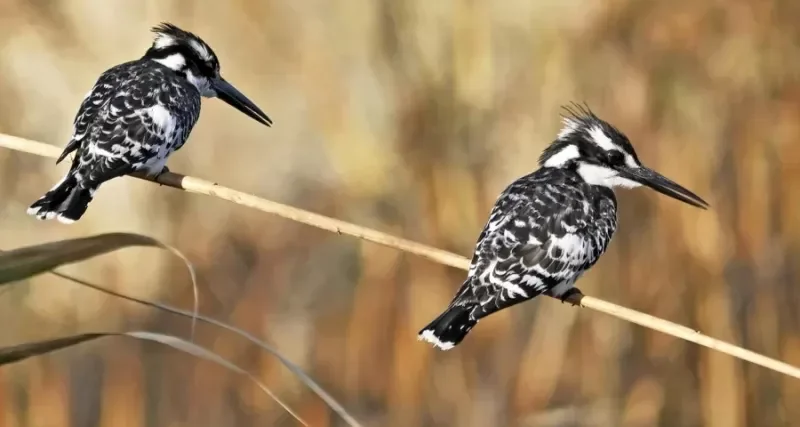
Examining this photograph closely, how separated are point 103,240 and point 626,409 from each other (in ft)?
3.72

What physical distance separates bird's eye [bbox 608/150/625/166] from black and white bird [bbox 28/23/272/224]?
2.01 ft

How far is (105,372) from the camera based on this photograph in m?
1.34

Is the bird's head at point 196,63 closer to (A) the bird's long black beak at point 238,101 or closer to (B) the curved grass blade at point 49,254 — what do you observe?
(A) the bird's long black beak at point 238,101

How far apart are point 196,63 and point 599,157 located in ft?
2.39

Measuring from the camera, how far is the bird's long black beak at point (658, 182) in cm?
139

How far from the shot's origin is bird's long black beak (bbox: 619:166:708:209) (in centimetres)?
139

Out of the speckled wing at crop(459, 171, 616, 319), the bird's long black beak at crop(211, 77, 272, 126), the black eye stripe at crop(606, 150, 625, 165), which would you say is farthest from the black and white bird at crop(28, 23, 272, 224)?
the black eye stripe at crop(606, 150, 625, 165)

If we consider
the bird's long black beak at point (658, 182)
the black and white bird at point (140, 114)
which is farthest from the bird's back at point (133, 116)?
the bird's long black beak at point (658, 182)

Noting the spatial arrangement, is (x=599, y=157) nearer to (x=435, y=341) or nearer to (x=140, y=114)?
(x=435, y=341)

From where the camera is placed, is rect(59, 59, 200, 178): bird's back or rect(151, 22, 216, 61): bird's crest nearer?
rect(59, 59, 200, 178): bird's back

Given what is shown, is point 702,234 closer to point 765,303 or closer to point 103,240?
point 765,303

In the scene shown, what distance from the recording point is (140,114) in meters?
1.27

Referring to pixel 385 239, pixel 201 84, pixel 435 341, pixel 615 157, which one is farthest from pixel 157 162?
pixel 615 157

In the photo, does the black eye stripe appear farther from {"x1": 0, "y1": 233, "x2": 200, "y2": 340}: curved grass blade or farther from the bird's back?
{"x1": 0, "y1": 233, "x2": 200, "y2": 340}: curved grass blade
